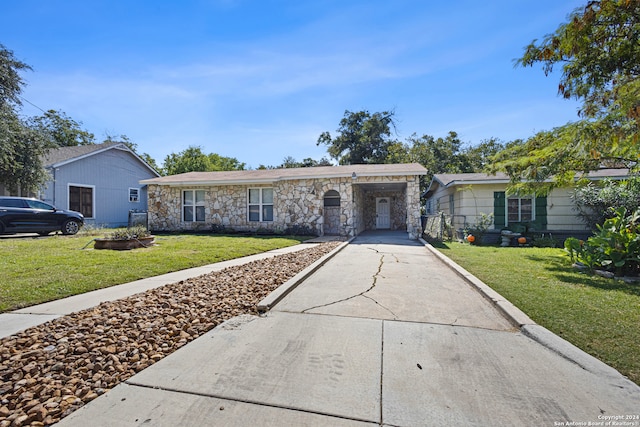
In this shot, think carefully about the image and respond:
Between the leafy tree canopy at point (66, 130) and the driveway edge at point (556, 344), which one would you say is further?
the leafy tree canopy at point (66, 130)

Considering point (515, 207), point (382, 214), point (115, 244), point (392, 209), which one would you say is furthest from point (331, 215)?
point (115, 244)

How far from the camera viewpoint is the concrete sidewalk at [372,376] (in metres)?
1.98

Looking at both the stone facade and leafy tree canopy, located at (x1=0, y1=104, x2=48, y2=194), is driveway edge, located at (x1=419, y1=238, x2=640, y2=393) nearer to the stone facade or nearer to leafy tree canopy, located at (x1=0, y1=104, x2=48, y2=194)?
the stone facade

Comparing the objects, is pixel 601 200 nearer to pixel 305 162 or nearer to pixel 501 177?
pixel 501 177

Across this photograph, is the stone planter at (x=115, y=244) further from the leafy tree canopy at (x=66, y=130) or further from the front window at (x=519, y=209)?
the leafy tree canopy at (x=66, y=130)

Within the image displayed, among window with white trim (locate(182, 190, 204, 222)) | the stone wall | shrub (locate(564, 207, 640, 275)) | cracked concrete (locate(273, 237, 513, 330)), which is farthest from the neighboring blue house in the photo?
shrub (locate(564, 207, 640, 275))

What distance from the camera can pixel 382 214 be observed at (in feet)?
65.5

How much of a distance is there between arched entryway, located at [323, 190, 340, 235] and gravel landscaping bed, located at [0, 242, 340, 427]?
33.4 feet

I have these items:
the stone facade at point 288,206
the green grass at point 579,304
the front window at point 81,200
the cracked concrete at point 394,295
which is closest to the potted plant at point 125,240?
the cracked concrete at point 394,295

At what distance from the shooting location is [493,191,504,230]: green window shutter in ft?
42.0

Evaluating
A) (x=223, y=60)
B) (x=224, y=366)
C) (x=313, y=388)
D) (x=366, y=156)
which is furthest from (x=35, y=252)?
(x=366, y=156)

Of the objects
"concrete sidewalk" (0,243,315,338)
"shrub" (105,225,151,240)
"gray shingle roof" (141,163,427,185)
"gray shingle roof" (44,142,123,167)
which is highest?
"gray shingle roof" (44,142,123,167)

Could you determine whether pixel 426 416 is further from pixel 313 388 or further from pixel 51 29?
pixel 51 29

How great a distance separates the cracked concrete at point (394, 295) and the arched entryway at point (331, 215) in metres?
7.71
